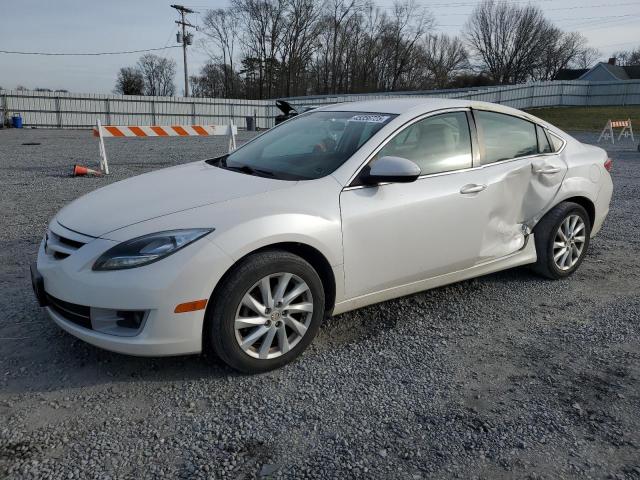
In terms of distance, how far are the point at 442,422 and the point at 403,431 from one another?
0.22 meters

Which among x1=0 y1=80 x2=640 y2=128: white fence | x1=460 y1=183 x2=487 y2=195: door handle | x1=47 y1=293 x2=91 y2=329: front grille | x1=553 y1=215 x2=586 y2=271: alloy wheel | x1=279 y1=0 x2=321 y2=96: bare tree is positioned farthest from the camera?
x1=279 y1=0 x2=321 y2=96: bare tree

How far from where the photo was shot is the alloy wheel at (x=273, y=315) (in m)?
2.91

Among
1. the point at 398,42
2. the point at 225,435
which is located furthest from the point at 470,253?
the point at 398,42

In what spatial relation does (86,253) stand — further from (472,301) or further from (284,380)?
(472,301)

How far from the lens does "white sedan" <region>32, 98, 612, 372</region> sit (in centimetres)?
274

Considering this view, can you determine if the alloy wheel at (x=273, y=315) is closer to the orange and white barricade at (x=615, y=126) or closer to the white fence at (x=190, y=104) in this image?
the orange and white barricade at (x=615, y=126)

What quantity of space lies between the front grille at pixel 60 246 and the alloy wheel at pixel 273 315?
0.97 meters

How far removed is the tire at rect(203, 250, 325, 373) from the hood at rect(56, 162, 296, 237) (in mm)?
499

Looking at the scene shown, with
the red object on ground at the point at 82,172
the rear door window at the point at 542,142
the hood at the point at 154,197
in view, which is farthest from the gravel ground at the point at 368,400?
the red object on ground at the point at 82,172

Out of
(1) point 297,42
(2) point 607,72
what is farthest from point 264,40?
(2) point 607,72

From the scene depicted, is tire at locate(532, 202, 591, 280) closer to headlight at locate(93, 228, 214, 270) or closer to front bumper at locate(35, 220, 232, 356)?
front bumper at locate(35, 220, 232, 356)

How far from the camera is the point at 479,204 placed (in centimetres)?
377

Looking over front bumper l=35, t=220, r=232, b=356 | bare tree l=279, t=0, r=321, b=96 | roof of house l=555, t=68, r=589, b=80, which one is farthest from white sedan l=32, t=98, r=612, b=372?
roof of house l=555, t=68, r=589, b=80

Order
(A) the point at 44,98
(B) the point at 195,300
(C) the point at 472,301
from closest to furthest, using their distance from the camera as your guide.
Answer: (B) the point at 195,300 → (C) the point at 472,301 → (A) the point at 44,98
